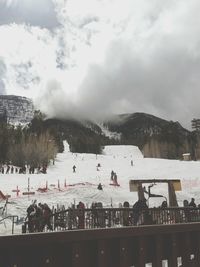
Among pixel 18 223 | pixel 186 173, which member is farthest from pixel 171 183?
pixel 186 173

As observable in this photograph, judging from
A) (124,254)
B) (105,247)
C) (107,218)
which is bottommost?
(124,254)

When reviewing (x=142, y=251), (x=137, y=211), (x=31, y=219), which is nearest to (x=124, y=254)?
(x=142, y=251)

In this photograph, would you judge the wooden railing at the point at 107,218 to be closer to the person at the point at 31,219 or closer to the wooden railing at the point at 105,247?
the person at the point at 31,219

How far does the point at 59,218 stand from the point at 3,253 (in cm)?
1663

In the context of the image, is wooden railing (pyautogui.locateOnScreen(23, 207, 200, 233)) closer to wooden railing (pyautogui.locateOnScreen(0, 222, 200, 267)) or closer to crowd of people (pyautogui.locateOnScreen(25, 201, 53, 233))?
crowd of people (pyautogui.locateOnScreen(25, 201, 53, 233))

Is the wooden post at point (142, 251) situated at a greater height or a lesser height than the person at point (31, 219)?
lesser

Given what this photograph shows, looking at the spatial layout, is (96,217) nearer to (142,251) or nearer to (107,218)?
(107,218)

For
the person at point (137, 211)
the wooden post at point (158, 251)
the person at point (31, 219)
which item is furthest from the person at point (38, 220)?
the wooden post at point (158, 251)

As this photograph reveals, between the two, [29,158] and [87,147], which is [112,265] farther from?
[87,147]

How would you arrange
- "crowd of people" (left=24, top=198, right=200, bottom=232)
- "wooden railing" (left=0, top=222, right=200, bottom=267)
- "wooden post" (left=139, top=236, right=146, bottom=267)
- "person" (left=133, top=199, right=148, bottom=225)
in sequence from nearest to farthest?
"wooden railing" (left=0, top=222, right=200, bottom=267)
"wooden post" (left=139, top=236, right=146, bottom=267)
"person" (left=133, top=199, right=148, bottom=225)
"crowd of people" (left=24, top=198, right=200, bottom=232)

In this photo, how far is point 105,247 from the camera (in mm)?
5898

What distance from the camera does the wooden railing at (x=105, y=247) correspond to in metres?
5.32

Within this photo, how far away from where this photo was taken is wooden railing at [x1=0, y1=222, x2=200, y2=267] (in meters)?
5.32

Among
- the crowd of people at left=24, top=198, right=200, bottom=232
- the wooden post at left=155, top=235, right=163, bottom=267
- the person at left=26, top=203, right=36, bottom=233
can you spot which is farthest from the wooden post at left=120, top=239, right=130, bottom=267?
the person at left=26, top=203, right=36, bottom=233
